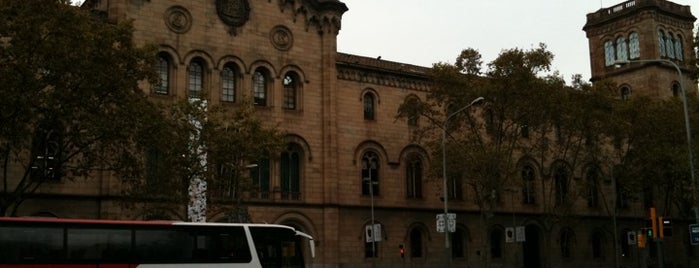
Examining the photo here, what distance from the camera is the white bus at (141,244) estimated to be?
64.0ft

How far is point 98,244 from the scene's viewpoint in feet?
66.9

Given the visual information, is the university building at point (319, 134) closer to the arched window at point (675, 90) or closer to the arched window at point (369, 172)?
the arched window at point (369, 172)

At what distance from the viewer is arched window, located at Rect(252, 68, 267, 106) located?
4268cm

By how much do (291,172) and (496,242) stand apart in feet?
51.0

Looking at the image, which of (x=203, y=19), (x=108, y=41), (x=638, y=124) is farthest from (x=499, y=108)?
(x=108, y=41)

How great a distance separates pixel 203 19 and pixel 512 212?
23.0 metres

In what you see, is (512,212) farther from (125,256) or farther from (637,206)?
(125,256)

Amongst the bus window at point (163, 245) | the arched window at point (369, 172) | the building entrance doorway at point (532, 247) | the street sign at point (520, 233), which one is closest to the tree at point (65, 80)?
the bus window at point (163, 245)

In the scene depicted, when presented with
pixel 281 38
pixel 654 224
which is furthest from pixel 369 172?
pixel 654 224

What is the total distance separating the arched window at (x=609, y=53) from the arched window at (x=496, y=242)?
63.3ft

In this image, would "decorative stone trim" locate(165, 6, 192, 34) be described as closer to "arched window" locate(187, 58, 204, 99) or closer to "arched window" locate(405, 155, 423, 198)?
"arched window" locate(187, 58, 204, 99)

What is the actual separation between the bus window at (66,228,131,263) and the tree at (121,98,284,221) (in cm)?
960

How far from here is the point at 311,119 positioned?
44.0 meters

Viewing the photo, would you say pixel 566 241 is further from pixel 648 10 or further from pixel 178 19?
pixel 178 19
